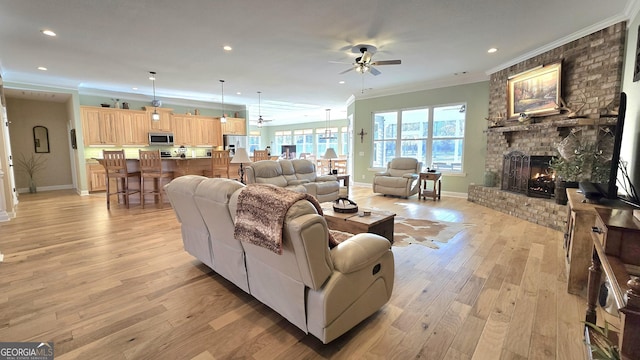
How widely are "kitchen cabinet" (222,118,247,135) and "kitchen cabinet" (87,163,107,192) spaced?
3.64m

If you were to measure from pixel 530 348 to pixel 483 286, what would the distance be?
29.7 inches

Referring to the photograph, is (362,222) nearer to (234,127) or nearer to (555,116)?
(555,116)

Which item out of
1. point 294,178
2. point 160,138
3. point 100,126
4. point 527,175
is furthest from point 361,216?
point 100,126

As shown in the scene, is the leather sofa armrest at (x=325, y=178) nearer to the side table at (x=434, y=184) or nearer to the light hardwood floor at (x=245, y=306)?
the side table at (x=434, y=184)

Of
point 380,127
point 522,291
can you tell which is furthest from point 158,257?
point 380,127

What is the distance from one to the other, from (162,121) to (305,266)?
8474 millimetres

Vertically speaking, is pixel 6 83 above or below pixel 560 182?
above

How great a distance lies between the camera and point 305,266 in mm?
1521

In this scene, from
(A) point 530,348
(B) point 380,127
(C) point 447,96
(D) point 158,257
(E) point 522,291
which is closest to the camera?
(A) point 530,348

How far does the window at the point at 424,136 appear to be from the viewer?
22.3ft

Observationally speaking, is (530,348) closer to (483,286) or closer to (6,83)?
(483,286)

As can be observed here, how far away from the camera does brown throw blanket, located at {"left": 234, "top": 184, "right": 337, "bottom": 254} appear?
4.94 feet

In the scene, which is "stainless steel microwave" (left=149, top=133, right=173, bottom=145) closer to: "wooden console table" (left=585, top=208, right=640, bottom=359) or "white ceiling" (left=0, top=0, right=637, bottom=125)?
"white ceiling" (left=0, top=0, right=637, bottom=125)

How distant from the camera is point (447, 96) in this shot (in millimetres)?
6711
